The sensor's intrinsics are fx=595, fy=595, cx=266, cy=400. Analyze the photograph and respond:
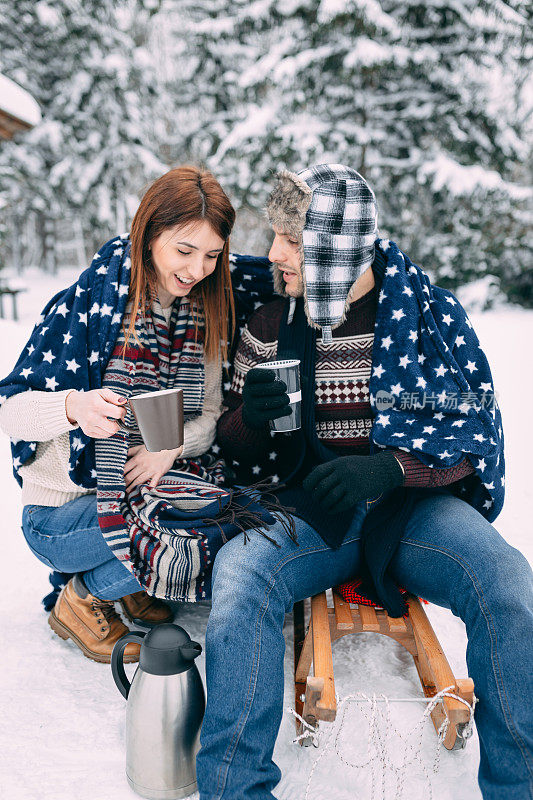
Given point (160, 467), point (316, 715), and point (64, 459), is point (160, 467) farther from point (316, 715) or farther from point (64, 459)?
point (316, 715)

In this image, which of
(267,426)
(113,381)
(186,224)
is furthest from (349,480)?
(186,224)

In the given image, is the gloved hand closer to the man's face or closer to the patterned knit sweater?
the patterned knit sweater

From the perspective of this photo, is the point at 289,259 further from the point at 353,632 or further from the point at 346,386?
the point at 353,632

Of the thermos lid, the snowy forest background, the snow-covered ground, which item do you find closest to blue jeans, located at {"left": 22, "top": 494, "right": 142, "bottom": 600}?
the snow-covered ground

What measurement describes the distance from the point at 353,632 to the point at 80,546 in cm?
90

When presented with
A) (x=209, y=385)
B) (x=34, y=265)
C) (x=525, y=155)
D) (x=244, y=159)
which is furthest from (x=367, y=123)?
(x=34, y=265)

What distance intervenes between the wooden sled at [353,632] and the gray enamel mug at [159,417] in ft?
2.25

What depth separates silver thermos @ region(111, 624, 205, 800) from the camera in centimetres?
142

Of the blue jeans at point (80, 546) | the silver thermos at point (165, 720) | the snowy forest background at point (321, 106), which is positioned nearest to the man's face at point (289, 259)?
the blue jeans at point (80, 546)

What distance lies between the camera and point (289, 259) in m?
1.95

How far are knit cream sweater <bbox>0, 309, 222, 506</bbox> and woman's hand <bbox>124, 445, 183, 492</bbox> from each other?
0.32 feet

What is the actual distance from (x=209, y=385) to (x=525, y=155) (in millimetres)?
9691

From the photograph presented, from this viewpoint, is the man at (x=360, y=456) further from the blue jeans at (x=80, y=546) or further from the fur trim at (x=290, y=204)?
the blue jeans at (x=80, y=546)

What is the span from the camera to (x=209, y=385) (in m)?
2.20
